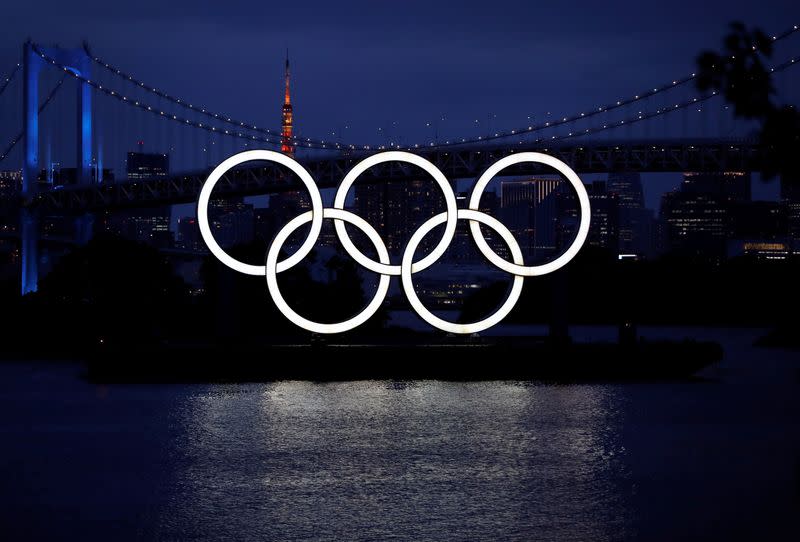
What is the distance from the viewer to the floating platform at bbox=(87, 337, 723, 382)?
24938 mm

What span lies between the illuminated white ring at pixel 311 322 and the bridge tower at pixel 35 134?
3312cm

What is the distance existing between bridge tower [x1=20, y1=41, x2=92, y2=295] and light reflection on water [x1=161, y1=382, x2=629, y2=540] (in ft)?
131

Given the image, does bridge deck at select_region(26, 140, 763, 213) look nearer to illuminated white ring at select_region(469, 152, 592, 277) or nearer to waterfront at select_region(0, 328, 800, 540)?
illuminated white ring at select_region(469, 152, 592, 277)

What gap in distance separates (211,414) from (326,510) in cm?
761

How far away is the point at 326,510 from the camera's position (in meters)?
10.9

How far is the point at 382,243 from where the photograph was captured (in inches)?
996

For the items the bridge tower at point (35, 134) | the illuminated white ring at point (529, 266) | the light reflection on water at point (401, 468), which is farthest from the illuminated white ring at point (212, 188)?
the bridge tower at point (35, 134)

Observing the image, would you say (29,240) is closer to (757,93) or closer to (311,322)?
(311,322)

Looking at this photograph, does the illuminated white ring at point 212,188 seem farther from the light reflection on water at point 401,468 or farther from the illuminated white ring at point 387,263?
the light reflection on water at point 401,468

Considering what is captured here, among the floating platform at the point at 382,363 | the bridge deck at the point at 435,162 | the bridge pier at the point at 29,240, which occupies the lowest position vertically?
the floating platform at the point at 382,363

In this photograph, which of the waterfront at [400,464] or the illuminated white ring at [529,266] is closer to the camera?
the waterfront at [400,464]

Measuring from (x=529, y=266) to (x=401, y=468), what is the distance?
504 inches

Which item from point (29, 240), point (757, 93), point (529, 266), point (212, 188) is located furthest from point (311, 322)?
point (29, 240)

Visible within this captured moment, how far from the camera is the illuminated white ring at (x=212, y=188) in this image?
977 inches
